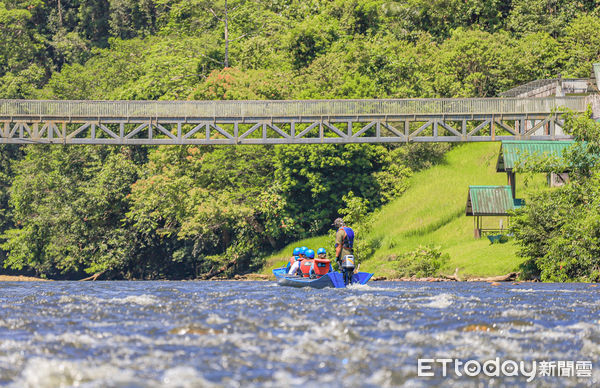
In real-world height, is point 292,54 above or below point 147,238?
above

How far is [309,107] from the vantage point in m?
52.2

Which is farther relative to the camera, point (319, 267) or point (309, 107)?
point (309, 107)

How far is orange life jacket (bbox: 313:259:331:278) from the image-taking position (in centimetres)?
3056

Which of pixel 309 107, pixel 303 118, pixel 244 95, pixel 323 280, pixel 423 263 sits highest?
pixel 244 95

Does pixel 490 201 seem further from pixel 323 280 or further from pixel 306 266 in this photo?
pixel 323 280

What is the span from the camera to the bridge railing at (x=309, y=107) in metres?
49.4

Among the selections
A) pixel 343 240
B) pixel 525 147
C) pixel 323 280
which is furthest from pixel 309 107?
pixel 323 280

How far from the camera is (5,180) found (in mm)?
77312

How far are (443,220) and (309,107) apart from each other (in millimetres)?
11427

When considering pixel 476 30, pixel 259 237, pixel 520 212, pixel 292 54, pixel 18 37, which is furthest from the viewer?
pixel 18 37

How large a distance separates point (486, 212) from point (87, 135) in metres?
37.3

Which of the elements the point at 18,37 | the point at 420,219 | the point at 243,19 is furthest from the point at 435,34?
the point at 18,37

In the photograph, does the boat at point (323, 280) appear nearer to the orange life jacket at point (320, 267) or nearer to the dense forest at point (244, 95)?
the orange life jacket at point (320, 267)

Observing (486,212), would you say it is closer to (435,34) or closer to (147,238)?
(147,238)
